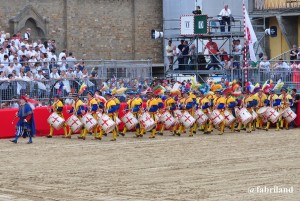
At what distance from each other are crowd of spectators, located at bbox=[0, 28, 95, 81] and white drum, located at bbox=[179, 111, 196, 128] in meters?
4.96

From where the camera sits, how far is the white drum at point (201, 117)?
32375 mm

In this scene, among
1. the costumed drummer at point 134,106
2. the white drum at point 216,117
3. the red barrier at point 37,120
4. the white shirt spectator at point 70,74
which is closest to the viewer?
the red barrier at point 37,120

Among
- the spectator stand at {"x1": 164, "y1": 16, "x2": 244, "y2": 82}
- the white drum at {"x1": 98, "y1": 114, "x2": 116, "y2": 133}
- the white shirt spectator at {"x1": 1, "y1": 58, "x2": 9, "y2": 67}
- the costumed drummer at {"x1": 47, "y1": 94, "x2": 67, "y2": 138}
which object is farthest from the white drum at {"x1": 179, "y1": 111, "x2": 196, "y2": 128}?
the spectator stand at {"x1": 164, "y1": 16, "x2": 244, "y2": 82}

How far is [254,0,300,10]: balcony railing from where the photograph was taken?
4544 cm

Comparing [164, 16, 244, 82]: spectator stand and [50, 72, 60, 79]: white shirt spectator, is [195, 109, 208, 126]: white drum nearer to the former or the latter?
[50, 72, 60, 79]: white shirt spectator

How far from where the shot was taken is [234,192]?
58.0ft

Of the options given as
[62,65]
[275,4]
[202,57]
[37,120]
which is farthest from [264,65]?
[37,120]

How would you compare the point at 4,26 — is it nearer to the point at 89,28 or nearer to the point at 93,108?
the point at 89,28

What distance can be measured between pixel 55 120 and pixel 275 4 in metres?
19.1

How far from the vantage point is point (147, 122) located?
101 ft

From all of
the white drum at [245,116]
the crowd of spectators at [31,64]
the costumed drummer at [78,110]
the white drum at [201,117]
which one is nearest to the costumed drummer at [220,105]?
the white drum at [201,117]

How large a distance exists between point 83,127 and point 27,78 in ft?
11.9

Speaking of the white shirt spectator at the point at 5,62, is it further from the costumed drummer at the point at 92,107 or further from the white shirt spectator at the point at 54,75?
the costumed drummer at the point at 92,107

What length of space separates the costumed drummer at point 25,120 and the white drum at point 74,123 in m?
2.06
